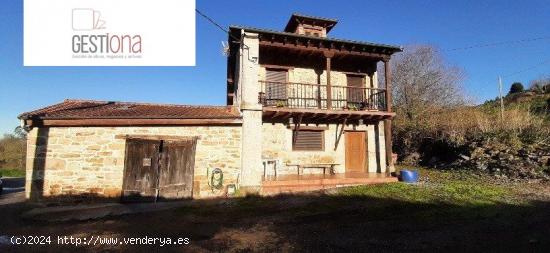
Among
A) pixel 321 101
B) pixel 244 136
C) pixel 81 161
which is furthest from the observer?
pixel 321 101

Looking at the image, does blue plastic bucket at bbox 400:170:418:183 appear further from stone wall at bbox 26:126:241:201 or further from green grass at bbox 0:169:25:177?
green grass at bbox 0:169:25:177

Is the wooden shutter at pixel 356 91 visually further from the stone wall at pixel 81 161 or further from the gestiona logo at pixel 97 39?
the gestiona logo at pixel 97 39

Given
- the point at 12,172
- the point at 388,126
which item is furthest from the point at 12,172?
the point at 388,126

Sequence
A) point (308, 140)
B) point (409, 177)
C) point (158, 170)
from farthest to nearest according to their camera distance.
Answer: point (308, 140), point (409, 177), point (158, 170)

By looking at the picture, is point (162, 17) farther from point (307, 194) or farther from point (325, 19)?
point (325, 19)

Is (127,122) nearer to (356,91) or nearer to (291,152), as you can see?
(291,152)

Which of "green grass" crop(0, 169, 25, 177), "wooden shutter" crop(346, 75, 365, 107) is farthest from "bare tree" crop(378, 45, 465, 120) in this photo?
"green grass" crop(0, 169, 25, 177)

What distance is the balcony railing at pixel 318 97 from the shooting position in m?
12.1

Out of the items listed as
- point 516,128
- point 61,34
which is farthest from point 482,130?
point 61,34

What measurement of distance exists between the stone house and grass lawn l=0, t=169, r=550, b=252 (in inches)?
45.7

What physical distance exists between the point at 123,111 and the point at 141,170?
2026 millimetres

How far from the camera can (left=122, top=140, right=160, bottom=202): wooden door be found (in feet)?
30.7

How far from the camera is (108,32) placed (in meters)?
8.00

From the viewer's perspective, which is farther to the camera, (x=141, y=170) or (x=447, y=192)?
(x=447, y=192)
